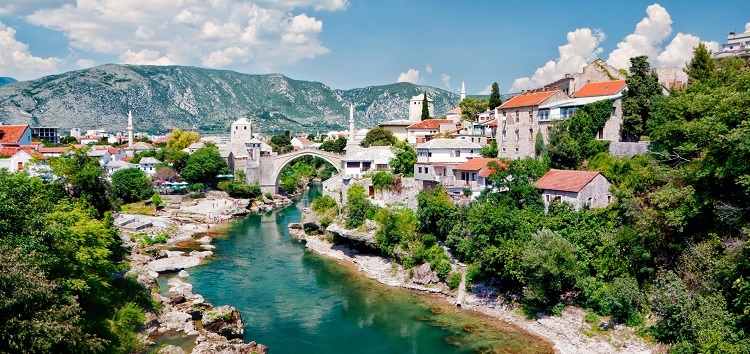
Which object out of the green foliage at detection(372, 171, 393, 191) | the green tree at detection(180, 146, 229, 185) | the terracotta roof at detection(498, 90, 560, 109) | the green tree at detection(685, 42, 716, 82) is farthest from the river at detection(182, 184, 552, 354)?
the green tree at detection(180, 146, 229, 185)

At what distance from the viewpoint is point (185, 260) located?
33375mm

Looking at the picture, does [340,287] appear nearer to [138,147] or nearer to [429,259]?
[429,259]

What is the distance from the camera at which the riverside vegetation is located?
55.5 ft

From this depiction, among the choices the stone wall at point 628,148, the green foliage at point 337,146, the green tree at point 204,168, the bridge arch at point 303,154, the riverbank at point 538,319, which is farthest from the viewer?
the green foliage at point 337,146

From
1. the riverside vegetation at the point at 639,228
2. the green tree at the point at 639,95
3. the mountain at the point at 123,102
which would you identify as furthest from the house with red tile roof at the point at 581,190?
the mountain at the point at 123,102

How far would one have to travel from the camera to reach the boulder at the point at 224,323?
840 inches

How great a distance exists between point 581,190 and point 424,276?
950cm

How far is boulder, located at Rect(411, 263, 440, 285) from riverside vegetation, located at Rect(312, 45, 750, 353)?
0.51 meters

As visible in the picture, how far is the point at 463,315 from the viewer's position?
23453 millimetres

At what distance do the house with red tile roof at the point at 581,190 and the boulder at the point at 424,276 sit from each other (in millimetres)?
7203

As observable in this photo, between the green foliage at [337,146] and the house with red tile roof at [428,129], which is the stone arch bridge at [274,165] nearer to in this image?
the green foliage at [337,146]

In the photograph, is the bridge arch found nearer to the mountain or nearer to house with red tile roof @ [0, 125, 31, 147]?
house with red tile roof @ [0, 125, 31, 147]

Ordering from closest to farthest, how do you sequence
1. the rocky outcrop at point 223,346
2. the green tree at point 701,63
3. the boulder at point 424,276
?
1. the rocky outcrop at point 223,346
2. the boulder at point 424,276
3. the green tree at point 701,63

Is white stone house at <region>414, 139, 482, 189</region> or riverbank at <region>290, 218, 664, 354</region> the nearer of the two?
riverbank at <region>290, 218, 664, 354</region>
